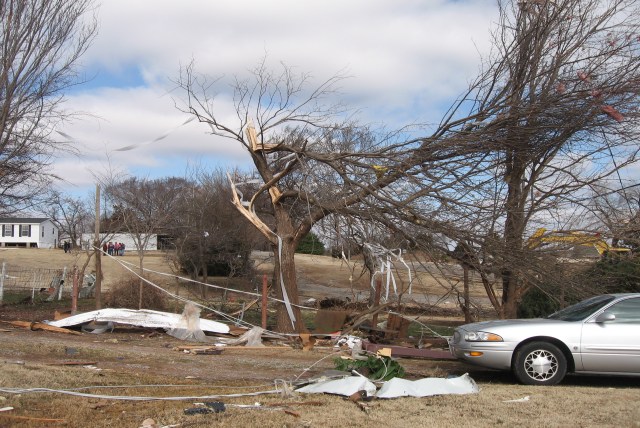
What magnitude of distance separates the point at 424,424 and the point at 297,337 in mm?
7553

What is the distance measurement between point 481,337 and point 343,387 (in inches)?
89.2

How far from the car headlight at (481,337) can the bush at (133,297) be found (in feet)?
38.2

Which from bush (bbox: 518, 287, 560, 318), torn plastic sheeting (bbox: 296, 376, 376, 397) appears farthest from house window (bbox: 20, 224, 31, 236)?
torn plastic sheeting (bbox: 296, 376, 376, 397)

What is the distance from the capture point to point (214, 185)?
89.6 ft

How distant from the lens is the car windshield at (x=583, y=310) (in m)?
8.52

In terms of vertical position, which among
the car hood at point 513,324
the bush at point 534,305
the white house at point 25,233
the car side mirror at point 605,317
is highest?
the white house at point 25,233

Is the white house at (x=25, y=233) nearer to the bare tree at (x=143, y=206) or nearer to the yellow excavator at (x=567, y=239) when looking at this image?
the bare tree at (x=143, y=206)

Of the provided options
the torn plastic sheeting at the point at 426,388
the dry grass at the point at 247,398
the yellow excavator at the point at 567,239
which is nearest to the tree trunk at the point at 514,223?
the yellow excavator at the point at 567,239

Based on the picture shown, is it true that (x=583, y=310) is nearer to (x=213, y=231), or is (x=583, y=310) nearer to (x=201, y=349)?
Result: (x=201, y=349)

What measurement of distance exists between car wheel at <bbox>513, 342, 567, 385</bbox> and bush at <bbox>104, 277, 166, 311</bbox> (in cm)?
1225

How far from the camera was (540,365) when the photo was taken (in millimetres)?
8133

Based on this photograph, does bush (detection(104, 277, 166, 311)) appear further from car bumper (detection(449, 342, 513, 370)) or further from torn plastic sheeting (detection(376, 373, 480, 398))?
torn plastic sheeting (detection(376, 373, 480, 398))

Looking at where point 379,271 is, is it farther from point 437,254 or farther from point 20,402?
point 20,402

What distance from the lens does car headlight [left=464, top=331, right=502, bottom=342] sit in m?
8.28
